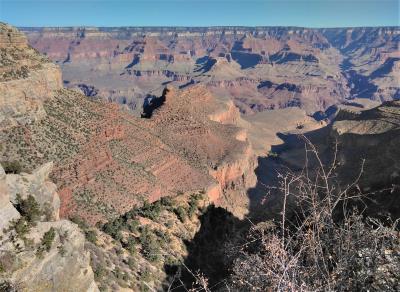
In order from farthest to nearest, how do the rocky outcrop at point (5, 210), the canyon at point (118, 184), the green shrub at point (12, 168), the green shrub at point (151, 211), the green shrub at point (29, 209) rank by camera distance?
the green shrub at point (151, 211)
the green shrub at point (12, 168)
the canyon at point (118, 184)
the green shrub at point (29, 209)
the rocky outcrop at point (5, 210)

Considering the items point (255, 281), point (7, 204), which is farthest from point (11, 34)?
point (255, 281)

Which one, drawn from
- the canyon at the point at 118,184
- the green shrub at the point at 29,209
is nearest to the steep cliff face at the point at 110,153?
the canyon at the point at 118,184

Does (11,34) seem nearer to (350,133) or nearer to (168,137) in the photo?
(168,137)

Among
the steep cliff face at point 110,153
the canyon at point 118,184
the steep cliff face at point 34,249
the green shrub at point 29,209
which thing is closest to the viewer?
the steep cliff face at point 34,249

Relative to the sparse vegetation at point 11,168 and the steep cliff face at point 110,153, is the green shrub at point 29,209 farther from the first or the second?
the sparse vegetation at point 11,168

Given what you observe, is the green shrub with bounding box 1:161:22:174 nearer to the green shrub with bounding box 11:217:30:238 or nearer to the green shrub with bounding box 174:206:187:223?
the green shrub with bounding box 11:217:30:238

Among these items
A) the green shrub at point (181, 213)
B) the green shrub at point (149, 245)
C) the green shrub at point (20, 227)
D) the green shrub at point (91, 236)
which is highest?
the green shrub at point (20, 227)

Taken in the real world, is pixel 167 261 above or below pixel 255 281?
below
